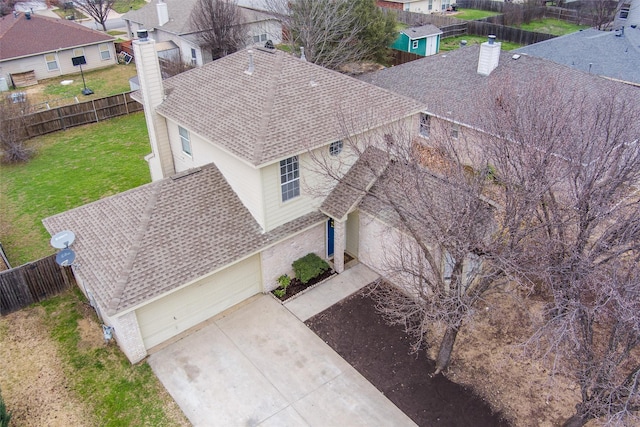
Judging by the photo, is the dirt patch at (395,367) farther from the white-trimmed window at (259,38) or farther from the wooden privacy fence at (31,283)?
Answer: the white-trimmed window at (259,38)

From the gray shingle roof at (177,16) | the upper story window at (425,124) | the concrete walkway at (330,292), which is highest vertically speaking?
the gray shingle roof at (177,16)

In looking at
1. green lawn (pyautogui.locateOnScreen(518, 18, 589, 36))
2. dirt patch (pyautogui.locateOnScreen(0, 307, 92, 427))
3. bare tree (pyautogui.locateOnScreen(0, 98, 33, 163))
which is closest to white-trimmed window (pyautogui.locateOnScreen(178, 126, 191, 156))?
dirt patch (pyautogui.locateOnScreen(0, 307, 92, 427))

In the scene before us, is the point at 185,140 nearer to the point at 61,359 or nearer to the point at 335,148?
the point at 335,148

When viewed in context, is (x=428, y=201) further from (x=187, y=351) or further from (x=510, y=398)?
(x=187, y=351)

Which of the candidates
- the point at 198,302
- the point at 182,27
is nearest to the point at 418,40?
the point at 182,27

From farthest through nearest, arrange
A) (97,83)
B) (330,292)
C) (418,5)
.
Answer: (418,5), (97,83), (330,292)

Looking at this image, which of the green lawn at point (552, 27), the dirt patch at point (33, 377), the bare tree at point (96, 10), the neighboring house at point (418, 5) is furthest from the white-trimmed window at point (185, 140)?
the green lawn at point (552, 27)
